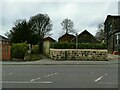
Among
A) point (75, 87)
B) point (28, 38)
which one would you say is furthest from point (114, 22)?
point (75, 87)

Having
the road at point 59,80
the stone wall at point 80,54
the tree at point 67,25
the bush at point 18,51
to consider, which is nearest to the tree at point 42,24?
the tree at point 67,25

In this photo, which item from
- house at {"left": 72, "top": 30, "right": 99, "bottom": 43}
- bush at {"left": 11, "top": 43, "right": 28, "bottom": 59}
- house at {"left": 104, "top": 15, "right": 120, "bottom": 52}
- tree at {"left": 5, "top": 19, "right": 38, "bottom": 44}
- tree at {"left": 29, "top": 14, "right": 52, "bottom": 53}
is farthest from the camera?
tree at {"left": 29, "top": 14, "right": 52, "bottom": 53}

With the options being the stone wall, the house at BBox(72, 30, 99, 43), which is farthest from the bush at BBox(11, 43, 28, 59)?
the house at BBox(72, 30, 99, 43)

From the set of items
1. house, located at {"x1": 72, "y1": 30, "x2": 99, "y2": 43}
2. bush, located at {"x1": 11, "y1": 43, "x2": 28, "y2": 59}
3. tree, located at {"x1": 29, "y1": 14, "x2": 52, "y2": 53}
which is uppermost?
tree, located at {"x1": 29, "y1": 14, "x2": 52, "y2": 53}

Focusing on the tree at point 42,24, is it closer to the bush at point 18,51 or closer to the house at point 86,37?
the house at point 86,37

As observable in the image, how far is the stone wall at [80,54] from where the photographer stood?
36.8 metres

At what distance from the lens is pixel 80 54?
121 ft

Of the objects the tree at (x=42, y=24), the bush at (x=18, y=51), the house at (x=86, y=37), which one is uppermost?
the tree at (x=42, y=24)

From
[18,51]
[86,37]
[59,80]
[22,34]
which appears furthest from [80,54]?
[86,37]

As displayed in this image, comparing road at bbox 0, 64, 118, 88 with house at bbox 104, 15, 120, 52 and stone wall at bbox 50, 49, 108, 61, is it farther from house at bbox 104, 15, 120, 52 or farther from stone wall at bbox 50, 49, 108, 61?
house at bbox 104, 15, 120, 52

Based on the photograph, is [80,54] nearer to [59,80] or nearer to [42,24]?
[59,80]

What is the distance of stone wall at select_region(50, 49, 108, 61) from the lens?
36.8 meters

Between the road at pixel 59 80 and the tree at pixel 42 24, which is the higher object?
the tree at pixel 42 24

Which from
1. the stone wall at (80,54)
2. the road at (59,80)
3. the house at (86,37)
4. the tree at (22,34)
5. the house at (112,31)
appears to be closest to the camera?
the road at (59,80)
